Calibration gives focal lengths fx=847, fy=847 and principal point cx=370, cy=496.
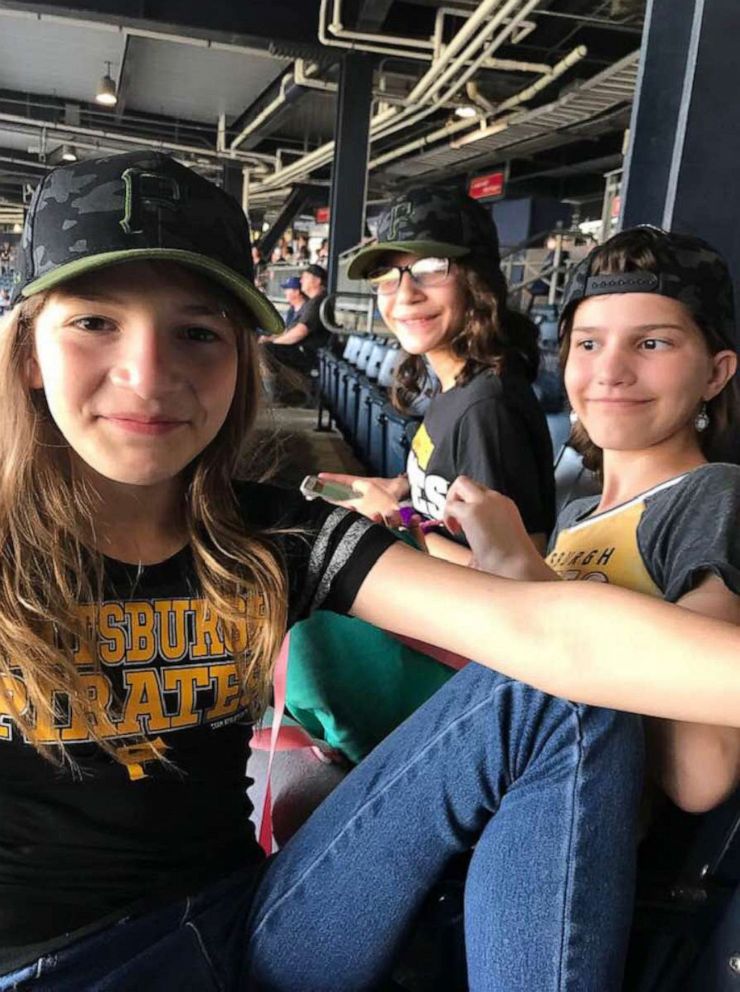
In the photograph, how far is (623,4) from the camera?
22.4ft

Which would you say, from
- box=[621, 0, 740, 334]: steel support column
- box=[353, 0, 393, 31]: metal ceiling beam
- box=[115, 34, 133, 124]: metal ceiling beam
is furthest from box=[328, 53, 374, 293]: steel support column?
box=[621, 0, 740, 334]: steel support column

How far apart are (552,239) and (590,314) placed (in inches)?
515

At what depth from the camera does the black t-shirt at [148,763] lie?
1043mm

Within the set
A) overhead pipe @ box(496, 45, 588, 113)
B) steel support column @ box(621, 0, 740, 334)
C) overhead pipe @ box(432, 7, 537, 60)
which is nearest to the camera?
steel support column @ box(621, 0, 740, 334)

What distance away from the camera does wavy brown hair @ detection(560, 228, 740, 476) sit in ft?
4.46

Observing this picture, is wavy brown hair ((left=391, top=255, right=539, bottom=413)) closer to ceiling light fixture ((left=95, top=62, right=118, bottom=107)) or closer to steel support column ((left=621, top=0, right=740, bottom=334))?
steel support column ((left=621, top=0, right=740, bottom=334))

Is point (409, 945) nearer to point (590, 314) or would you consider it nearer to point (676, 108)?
point (590, 314)

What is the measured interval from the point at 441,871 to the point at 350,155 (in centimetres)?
987

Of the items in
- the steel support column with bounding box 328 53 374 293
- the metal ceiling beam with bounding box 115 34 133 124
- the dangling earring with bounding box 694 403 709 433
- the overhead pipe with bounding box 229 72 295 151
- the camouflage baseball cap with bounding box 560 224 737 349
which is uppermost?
the metal ceiling beam with bounding box 115 34 133 124

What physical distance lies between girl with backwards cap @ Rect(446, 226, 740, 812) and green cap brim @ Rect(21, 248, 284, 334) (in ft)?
1.69

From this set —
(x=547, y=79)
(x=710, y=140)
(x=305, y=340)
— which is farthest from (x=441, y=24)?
(x=710, y=140)

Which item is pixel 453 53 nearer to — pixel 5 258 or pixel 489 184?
pixel 489 184

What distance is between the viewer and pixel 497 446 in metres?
1.87

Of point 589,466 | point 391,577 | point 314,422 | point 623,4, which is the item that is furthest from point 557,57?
point 391,577
